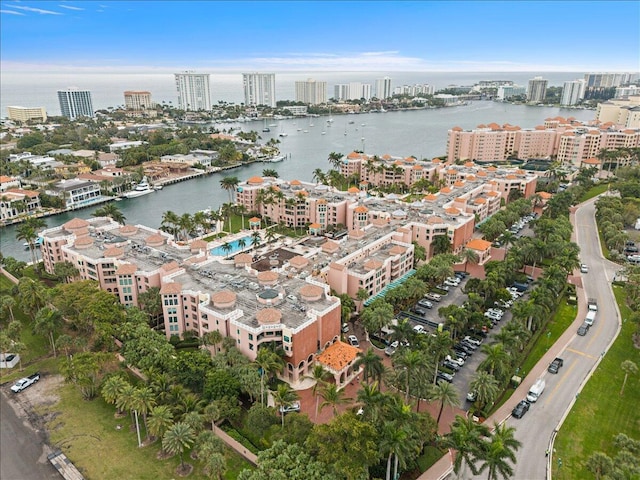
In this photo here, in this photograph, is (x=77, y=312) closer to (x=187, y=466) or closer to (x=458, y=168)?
(x=187, y=466)

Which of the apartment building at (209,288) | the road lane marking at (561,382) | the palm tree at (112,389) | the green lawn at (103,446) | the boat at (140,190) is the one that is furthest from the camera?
the boat at (140,190)

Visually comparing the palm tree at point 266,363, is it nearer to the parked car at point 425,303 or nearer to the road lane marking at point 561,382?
the parked car at point 425,303

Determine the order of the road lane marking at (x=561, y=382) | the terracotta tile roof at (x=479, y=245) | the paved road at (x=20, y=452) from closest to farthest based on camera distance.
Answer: the paved road at (x=20, y=452) → the road lane marking at (x=561, y=382) → the terracotta tile roof at (x=479, y=245)

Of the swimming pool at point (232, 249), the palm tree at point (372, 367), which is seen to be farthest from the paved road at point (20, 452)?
the swimming pool at point (232, 249)

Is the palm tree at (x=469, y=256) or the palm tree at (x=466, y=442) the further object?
the palm tree at (x=469, y=256)

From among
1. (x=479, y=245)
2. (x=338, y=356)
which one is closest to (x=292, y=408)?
(x=338, y=356)

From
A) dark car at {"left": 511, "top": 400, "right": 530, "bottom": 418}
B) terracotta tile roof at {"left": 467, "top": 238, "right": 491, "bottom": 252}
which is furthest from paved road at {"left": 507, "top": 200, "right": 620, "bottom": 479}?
terracotta tile roof at {"left": 467, "top": 238, "right": 491, "bottom": 252}

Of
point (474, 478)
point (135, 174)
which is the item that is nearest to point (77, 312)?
point (474, 478)
